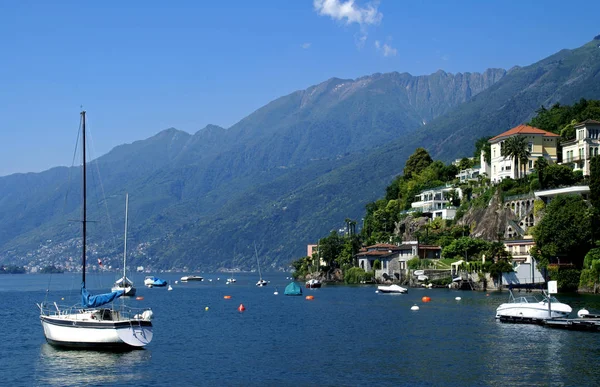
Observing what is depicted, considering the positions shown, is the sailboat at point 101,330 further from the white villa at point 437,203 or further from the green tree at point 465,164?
the green tree at point 465,164

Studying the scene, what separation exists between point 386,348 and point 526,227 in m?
71.9

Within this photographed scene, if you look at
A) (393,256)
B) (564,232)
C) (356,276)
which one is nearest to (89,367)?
(564,232)

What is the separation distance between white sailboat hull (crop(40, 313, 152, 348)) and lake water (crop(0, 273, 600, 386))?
2.70 feet

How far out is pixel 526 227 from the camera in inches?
4798

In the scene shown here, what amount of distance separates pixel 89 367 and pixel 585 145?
99.6 meters

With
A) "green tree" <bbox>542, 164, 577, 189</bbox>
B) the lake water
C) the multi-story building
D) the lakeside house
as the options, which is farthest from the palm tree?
the lake water

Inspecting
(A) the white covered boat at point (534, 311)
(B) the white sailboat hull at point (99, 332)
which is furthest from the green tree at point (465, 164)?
(B) the white sailboat hull at point (99, 332)

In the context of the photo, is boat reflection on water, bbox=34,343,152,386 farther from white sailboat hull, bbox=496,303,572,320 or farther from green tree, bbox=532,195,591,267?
green tree, bbox=532,195,591,267

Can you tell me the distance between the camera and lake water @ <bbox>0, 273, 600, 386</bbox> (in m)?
45.0

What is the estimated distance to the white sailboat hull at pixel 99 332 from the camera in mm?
Result: 53344

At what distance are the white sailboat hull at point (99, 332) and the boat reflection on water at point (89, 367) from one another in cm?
65

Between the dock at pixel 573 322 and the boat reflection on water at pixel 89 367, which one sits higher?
the dock at pixel 573 322

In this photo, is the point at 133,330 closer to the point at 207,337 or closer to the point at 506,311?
the point at 207,337

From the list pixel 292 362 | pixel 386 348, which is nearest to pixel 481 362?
pixel 386 348
